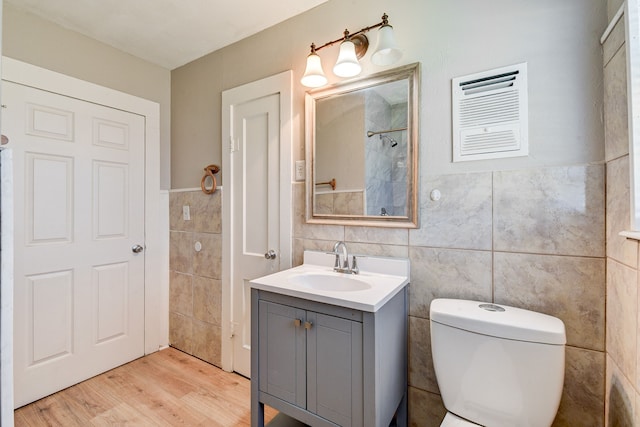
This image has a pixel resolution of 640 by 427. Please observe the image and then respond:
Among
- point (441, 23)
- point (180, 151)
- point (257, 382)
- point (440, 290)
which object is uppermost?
point (441, 23)

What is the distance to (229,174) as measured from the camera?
2.12m

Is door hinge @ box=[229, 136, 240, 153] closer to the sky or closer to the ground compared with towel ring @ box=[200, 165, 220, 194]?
closer to the sky

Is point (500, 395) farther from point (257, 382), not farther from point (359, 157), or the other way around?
point (359, 157)

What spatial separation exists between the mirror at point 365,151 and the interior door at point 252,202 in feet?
0.95

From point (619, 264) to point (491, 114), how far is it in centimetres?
71

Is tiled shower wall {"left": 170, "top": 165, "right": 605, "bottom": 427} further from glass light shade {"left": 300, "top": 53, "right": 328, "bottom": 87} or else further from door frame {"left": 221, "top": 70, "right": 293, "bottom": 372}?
glass light shade {"left": 300, "top": 53, "right": 328, "bottom": 87}

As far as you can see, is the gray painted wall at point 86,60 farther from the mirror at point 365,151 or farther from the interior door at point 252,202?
the mirror at point 365,151

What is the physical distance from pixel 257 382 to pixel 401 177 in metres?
1.20

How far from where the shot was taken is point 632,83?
0.88m

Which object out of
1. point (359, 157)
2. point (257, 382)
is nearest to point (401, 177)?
point (359, 157)

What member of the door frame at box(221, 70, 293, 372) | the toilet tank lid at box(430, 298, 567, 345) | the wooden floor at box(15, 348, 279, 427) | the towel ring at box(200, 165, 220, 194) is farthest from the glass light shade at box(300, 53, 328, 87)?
the wooden floor at box(15, 348, 279, 427)

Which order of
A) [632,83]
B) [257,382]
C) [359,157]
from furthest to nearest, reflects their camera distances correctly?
[359,157]
[257,382]
[632,83]

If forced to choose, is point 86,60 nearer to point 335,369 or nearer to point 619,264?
point 335,369

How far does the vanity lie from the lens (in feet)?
3.68
